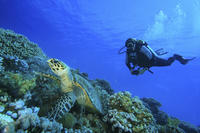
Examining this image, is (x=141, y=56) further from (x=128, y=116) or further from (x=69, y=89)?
(x=69, y=89)

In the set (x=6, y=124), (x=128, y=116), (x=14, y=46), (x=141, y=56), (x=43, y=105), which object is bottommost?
(x=6, y=124)

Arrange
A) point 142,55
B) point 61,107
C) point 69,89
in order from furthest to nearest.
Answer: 1. point 142,55
2. point 69,89
3. point 61,107

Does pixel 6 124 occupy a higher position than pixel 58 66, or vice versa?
pixel 58 66

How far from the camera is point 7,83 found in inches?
77.2

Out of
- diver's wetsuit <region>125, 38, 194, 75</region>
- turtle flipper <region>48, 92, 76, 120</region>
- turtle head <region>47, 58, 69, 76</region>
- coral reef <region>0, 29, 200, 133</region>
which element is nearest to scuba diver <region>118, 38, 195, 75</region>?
diver's wetsuit <region>125, 38, 194, 75</region>

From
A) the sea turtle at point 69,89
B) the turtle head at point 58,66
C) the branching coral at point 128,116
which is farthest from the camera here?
the branching coral at point 128,116

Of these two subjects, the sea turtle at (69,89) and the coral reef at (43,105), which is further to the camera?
the sea turtle at (69,89)

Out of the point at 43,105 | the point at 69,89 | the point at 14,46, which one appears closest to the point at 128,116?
the point at 69,89

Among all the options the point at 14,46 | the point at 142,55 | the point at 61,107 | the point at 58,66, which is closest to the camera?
the point at 61,107

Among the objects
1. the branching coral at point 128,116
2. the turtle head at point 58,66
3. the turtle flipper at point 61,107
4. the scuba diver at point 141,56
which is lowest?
the turtle flipper at point 61,107

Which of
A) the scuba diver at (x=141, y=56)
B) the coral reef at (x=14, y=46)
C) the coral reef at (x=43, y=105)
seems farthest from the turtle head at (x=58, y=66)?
the scuba diver at (x=141, y=56)

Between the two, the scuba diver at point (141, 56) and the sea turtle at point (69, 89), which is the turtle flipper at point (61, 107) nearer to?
the sea turtle at point (69, 89)

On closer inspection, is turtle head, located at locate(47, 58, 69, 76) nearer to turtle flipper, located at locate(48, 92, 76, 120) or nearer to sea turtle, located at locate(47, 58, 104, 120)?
sea turtle, located at locate(47, 58, 104, 120)

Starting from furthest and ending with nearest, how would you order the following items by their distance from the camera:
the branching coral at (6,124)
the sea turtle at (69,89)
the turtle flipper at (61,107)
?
1. the sea turtle at (69,89)
2. the turtle flipper at (61,107)
3. the branching coral at (6,124)
